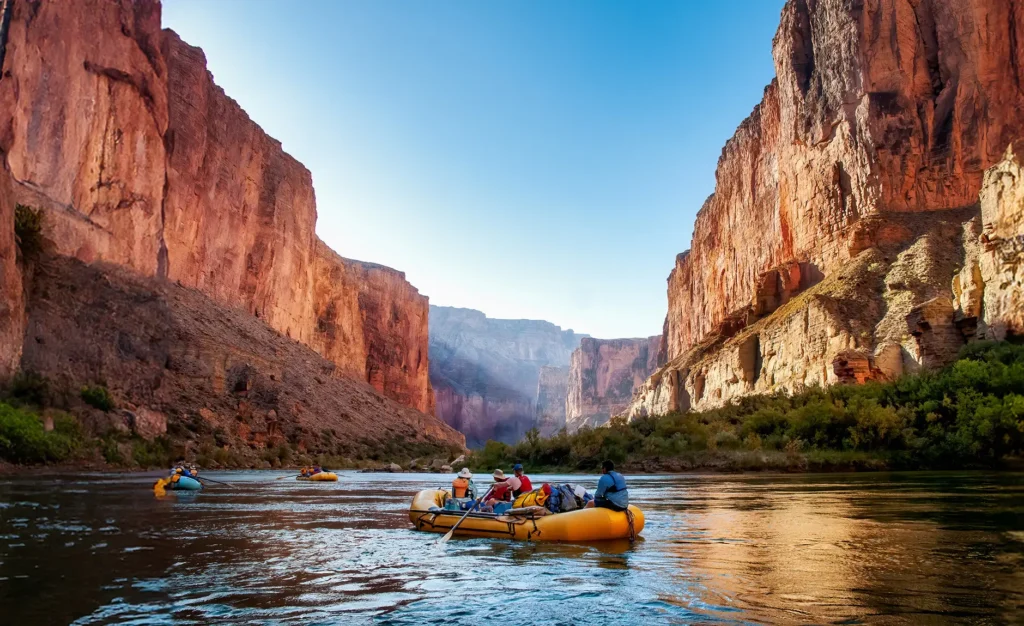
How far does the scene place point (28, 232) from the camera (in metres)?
40.5

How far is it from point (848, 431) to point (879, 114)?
97.0 feet

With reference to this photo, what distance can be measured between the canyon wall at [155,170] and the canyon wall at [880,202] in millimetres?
42262

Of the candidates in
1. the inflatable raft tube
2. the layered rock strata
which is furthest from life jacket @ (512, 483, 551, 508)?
the layered rock strata

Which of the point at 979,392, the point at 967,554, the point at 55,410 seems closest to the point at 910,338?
the point at 979,392

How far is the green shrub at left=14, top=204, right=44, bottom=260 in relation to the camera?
131 feet

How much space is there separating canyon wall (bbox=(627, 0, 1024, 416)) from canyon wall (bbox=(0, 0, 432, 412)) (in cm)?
4226

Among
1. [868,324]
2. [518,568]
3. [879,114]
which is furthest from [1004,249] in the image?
[518,568]

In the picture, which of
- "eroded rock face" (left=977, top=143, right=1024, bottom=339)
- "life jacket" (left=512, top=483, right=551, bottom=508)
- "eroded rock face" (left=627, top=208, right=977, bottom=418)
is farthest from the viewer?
"eroded rock face" (left=627, top=208, right=977, bottom=418)

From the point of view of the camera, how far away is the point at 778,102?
75.8 meters

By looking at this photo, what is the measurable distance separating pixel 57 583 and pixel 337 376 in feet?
222

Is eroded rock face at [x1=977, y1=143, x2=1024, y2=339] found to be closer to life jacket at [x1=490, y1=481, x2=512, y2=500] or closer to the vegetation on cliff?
the vegetation on cliff

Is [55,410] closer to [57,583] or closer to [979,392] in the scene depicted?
[57,583]

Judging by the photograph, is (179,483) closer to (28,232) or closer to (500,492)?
(500,492)

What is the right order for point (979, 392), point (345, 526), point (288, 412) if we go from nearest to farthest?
point (345, 526) → point (979, 392) → point (288, 412)
